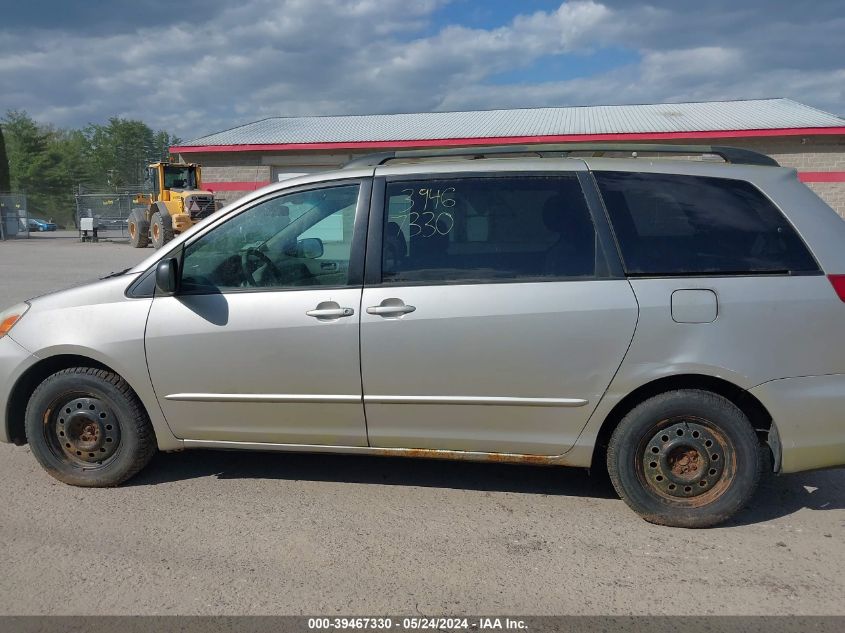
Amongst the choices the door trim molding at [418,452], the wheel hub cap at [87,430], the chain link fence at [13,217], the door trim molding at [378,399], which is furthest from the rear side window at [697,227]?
the chain link fence at [13,217]

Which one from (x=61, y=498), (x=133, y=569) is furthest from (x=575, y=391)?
(x=61, y=498)

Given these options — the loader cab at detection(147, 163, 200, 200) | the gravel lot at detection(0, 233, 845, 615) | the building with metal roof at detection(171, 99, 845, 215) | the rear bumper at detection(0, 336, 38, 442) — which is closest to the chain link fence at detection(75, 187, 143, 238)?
the building with metal roof at detection(171, 99, 845, 215)

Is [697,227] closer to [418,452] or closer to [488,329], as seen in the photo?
[488,329]

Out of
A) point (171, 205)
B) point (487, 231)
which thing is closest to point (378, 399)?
point (487, 231)

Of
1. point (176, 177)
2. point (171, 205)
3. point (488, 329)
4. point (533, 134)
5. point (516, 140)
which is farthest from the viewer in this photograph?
point (176, 177)

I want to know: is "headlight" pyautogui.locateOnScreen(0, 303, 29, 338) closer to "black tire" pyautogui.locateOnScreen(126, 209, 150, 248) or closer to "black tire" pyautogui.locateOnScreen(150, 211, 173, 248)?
"black tire" pyautogui.locateOnScreen(150, 211, 173, 248)

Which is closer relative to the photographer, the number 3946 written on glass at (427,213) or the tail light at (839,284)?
the tail light at (839,284)

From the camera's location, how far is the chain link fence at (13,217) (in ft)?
107

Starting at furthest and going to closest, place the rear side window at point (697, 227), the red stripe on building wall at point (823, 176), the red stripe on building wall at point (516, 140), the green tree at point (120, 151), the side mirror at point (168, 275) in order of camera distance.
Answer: the green tree at point (120, 151) → the red stripe on building wall at point (823, 176) → the red stripe on building wall at point (516, 140) → the side mirror at point (168, 275) → the rear side window at point (697, 227)

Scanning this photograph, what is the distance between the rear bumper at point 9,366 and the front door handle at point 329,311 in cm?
168

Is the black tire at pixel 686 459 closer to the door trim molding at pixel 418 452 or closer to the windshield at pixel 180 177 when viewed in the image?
the door trim molding at pixel 418 452

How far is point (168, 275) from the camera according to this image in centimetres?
347

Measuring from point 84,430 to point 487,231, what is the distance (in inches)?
101

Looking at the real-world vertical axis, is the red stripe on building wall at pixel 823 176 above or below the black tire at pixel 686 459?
above
